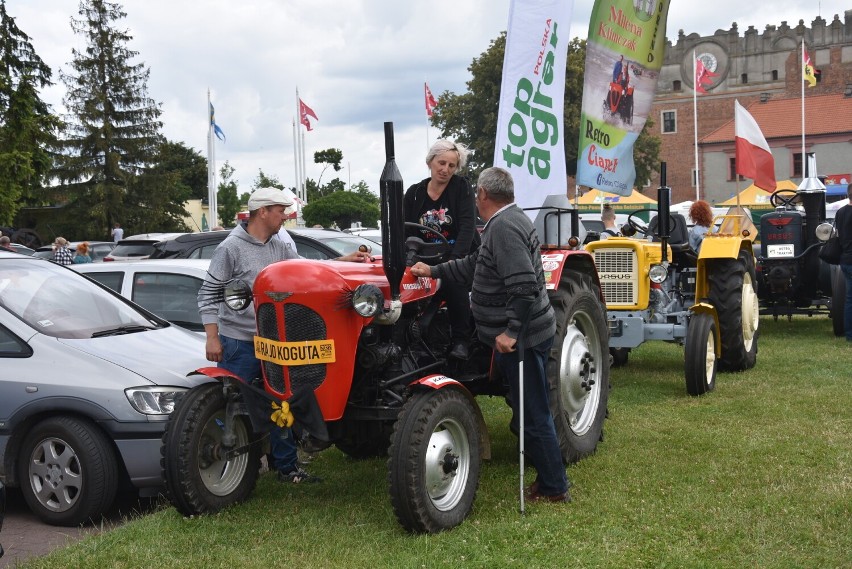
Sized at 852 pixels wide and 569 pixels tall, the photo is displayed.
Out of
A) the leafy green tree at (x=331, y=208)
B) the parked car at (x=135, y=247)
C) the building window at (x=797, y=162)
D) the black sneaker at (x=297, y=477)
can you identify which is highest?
the building window at (x=797, y=162)

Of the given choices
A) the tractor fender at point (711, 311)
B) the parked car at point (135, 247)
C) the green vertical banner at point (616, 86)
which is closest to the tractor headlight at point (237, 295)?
the tractor fender at point (711, 311)

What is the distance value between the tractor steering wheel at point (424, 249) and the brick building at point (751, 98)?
63.7 m

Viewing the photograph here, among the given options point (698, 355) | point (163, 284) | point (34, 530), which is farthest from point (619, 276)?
point (34, 530)

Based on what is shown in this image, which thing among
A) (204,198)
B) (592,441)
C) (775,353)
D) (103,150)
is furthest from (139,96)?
(592,441)

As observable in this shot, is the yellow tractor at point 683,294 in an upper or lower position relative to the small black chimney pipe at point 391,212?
lower

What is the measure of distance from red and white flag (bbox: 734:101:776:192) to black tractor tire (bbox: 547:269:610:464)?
7.82 m

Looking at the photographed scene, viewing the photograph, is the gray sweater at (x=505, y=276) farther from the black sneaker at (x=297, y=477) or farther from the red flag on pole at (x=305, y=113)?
the red flag on pole at (x=305, y=113)

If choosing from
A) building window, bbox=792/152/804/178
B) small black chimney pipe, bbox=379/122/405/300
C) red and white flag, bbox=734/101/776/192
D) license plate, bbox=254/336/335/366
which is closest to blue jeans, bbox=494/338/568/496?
small black chimney pipe, bbox=379/122/405/300

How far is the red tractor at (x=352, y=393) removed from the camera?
4.91 m

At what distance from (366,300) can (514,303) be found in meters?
0.83

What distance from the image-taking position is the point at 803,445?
6.65m

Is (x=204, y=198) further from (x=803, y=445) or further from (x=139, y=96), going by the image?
(x=803, y=445)

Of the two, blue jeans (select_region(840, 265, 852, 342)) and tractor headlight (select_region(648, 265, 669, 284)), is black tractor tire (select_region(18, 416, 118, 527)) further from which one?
blue jeans (select_region(840, 265, 852, 342))

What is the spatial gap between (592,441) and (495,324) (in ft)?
5.68
